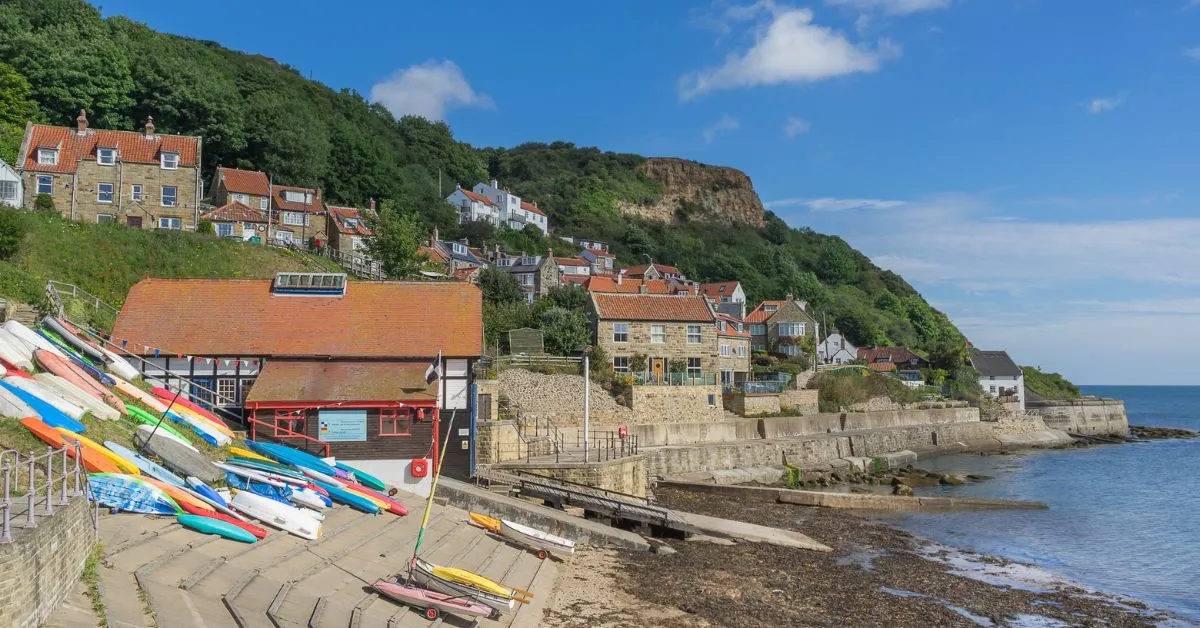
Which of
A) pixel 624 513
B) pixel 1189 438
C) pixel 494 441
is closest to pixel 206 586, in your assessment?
pixel 624 513

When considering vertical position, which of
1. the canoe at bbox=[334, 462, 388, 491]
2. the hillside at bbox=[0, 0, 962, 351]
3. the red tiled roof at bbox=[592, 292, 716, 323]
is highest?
the hillside at bbox=[0, 0, 962, 351]

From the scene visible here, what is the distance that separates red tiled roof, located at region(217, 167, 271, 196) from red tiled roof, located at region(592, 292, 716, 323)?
984 inches

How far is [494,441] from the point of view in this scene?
2764 centimetres

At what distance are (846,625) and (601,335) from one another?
27879mm

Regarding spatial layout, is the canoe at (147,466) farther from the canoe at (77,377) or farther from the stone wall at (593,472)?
the stone wall at (593,472)

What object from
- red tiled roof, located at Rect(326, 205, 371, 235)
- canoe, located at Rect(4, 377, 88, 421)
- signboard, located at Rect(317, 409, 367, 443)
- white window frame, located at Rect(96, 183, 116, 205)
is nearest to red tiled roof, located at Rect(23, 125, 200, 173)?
white window frame, located at Rect(96, 183, 116, 205)

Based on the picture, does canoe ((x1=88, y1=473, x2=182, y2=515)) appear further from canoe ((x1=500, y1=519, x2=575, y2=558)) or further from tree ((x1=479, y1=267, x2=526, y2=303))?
tree ((x1=479, y1=267, x2=526, y2=303))

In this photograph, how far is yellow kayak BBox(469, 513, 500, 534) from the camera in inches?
789

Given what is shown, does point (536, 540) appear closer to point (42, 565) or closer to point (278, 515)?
point (278, 515)

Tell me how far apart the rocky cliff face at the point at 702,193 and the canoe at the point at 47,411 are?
12394cm

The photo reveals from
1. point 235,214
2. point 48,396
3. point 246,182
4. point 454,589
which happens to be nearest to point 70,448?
point 48,396

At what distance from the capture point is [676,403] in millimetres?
40344

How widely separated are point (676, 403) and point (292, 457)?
74.5 ft

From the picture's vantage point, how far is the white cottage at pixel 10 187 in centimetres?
3678
